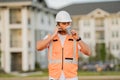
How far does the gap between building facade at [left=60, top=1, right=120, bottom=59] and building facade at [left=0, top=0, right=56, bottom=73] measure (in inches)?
1229

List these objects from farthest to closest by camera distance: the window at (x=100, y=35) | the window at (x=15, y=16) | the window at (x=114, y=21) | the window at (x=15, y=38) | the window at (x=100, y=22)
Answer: the window at (x=100, y=35) < the window at (x=100, y=22) < the window at (x=114, y=21) < the window at (x=15, y=16) < the window at (x=15, y=38)

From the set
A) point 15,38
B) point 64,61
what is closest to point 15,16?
point 15,38

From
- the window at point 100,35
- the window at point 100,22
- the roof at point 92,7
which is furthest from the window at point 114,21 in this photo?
the window at point 100,35

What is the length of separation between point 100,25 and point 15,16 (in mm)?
35624

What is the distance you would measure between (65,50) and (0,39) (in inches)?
1877

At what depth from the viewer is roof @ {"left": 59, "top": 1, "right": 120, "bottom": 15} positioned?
8754cm

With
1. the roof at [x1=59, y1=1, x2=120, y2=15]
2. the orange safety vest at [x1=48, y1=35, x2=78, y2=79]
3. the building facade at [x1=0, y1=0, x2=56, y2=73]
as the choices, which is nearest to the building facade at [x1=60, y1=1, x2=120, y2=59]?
the roof at [x1=59, y1=1, x2=120, y2=15]

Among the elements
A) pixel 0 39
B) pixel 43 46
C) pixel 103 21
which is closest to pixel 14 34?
pixel 0 39

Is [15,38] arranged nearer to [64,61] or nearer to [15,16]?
[15,16]

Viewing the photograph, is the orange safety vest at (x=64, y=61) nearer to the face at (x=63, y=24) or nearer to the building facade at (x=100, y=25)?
the face at (x=63, y=24)

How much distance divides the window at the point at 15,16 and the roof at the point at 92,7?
1410 inches

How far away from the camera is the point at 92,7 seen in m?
89.5

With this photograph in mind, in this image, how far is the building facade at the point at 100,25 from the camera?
84.5 metres

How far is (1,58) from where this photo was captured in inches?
2013
